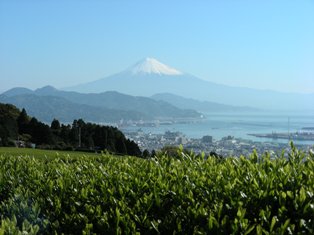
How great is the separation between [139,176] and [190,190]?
793 mm

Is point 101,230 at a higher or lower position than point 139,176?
lower

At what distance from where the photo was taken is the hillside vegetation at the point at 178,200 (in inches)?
114

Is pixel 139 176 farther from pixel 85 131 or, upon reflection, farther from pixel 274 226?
pixel 85 131

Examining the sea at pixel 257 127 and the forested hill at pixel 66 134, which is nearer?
the sea at pixel 257 127

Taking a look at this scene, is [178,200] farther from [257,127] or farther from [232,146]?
[257,127]

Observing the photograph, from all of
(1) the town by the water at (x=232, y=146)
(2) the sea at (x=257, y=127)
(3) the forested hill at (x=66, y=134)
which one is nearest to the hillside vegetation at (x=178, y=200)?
(1) the town by the water at (x=232, y=146)

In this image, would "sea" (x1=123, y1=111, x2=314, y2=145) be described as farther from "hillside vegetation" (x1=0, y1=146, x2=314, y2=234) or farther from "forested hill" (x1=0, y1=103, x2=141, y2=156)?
"forested hill" (x1=0, y1=103, x2=141, y2=156)

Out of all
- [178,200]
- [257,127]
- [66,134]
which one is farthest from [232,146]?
[257,127]

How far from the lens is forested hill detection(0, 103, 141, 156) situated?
3388 centimetres

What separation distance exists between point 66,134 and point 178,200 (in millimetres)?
33952

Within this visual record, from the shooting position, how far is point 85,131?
118 ft

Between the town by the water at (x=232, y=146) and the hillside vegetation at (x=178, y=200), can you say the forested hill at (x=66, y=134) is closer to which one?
the town by the water at (x=232, y=146)

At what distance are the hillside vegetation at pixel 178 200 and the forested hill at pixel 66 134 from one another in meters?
28.6

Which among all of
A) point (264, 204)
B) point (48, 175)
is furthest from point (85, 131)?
point (264, 204)
